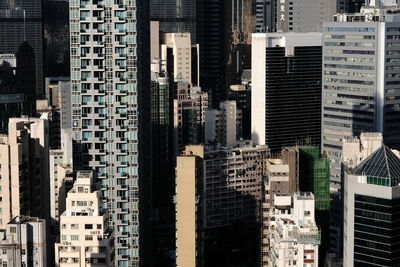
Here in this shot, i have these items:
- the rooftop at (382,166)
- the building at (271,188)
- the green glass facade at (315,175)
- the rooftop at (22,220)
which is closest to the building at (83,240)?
the rooftop at (22,220)

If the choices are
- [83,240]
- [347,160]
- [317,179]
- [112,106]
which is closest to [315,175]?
[317,179]

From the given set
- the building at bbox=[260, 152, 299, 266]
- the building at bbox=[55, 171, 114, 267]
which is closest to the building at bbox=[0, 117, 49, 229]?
the building at bbox=[55, 171, 114, 267]

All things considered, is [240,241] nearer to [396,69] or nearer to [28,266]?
[396,69]

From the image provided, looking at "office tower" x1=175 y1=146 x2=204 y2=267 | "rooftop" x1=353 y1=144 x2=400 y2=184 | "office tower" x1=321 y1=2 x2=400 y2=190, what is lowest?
"office tower" x1=175 y1=146 x2=204 y2=267

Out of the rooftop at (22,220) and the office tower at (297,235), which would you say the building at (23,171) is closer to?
the rooftop at (22,220)

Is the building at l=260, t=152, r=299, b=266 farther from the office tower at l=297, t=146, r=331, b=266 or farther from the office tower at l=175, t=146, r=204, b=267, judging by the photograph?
the office tower at l=297, t=146, r=331, b=266
